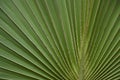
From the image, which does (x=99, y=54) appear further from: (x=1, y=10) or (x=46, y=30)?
(x=1, y=10)

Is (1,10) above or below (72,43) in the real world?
above

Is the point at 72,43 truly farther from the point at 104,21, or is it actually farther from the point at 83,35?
the point at 104,21

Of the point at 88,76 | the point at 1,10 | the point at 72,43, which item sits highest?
the point at 1,10

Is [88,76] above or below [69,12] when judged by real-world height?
below

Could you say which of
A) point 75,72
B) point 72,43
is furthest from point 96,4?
point 75,72

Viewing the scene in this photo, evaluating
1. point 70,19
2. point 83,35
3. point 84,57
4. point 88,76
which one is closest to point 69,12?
point 70,19

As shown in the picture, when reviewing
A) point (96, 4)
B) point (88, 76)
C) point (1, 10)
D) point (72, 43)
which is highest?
point (1, 10)
